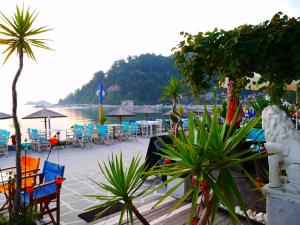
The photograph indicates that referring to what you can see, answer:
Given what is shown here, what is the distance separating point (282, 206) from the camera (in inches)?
86.3

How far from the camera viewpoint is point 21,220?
109 inches

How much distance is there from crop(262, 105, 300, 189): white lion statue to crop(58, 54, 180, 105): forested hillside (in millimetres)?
58684

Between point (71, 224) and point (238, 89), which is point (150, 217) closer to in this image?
point (71, 224)

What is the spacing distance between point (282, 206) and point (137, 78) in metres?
66.1

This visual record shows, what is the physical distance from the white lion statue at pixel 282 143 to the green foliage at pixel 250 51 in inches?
13.3

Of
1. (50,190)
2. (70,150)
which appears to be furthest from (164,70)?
(50,190)

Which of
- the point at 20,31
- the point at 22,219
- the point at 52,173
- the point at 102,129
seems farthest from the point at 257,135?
the point at 102,129

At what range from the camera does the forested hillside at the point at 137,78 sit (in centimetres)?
6488

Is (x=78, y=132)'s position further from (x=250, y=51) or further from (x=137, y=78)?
(x=137, y=78)

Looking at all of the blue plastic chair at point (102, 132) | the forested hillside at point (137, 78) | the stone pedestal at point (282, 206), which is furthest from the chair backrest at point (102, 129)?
the forested hillside at point (137, 78)

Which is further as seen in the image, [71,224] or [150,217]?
[71,224]

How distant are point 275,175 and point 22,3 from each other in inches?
118

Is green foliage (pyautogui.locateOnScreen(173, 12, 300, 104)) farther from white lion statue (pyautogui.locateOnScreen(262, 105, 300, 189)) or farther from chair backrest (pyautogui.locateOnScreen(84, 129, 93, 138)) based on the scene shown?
chair backrest (pyautogui.locateOnScreen(84, 129, 93, 138))

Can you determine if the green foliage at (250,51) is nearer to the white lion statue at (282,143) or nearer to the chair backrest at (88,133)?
the white lion statue at (282,143)
